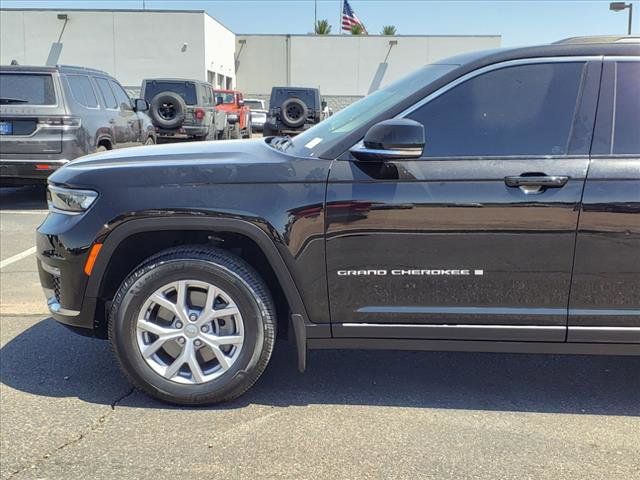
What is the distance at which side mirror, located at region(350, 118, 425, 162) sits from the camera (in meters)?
3.00

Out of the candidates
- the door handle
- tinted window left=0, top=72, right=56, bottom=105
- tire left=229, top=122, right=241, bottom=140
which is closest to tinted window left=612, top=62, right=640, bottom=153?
the door handle

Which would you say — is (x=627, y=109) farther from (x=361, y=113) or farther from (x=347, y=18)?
(x=347, y=18)

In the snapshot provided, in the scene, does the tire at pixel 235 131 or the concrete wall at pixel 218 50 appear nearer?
the tire at pixel 235 131

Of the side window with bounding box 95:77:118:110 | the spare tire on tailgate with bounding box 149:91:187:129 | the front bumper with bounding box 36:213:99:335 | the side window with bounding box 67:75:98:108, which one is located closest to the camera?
the front bumper with bounding box 36:213:99:335

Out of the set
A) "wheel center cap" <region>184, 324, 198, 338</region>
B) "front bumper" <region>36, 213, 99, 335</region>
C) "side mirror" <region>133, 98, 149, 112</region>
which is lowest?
"wheel center cap" <region>184, 324, 198, 338</region>

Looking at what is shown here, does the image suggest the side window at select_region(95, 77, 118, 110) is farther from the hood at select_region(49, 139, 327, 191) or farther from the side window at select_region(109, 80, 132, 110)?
the hood at select_region(49, 139, 327, 191)

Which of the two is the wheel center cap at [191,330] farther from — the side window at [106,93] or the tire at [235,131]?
the tire at [235,131]

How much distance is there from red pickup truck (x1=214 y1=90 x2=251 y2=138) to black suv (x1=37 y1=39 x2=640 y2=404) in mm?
18153

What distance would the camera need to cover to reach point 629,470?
9.19ft

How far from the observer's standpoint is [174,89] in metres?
17.5

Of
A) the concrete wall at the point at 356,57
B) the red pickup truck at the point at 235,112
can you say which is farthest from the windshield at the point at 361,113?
the concrete wall at the point at 356,57

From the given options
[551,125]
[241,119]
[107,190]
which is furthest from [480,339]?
[241,119]

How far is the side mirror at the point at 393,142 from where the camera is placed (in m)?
3.00

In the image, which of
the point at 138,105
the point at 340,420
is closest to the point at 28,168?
the point at 138,105
